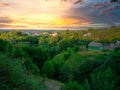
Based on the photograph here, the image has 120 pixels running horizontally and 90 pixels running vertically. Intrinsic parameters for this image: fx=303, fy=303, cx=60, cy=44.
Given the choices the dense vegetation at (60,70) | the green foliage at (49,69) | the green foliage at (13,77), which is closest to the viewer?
the green foliage at (13,77)

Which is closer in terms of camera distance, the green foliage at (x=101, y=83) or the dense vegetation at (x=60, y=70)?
the dense vegetation at (x=60, y=70)

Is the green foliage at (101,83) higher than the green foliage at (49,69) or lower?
higher

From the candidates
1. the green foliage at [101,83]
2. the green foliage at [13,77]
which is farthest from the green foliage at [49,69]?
the green foliage at [13,77]

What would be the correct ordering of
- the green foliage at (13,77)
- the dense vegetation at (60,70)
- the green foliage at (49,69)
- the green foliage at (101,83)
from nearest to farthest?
the green foliage at (13,77) → the dense vegetation at (60,70) → the green foliage at (101,83) → the green foliage at (49,69)

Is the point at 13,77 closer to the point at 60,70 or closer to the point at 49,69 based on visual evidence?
the point at 49,69

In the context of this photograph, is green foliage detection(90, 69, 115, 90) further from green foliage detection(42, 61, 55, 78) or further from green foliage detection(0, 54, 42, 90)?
green foliage detection(42, 61, 55, 78)

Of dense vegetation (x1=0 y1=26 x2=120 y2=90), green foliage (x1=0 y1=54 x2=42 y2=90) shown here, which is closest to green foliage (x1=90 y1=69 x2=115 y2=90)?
dense vegetation (x1=0 y1=26 x2=120 y2=90)

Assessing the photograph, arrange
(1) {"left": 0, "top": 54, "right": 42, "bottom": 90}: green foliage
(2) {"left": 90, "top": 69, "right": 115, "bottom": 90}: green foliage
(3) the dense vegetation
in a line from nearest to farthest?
(1) {"left": 0, "top": 54, "right": 42, "bottom": 90}: green foliage, (3) the dense vegetation, (2) {"left": 90, "top": 69, "right": 115, "bottom": 90}: green foliage

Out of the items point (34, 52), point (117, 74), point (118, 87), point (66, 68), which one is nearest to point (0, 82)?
point (118, 87)

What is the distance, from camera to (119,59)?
18.9m

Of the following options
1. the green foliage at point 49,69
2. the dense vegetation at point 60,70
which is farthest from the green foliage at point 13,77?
the green foliage at point 49,69

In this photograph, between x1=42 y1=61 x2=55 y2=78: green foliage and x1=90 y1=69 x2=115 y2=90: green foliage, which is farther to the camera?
x1=42 y1=61 x2=55 y2=78: green foliage

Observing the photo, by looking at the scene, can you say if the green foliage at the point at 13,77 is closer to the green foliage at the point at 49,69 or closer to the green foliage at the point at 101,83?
the green foliage at the point at 101,83

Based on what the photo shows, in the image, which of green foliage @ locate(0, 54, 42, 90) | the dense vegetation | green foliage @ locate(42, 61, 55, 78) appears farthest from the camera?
green foliage @ locate(42, 61, 55, 78)
